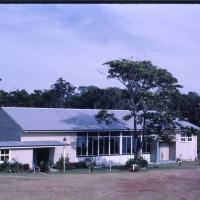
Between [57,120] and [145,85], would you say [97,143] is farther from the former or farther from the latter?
[145,85]

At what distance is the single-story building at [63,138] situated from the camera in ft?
110

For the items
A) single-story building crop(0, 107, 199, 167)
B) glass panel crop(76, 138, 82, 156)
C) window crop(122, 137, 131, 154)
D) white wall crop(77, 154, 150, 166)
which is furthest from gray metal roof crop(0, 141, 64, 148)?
window crop(122, 137, 131, 154)

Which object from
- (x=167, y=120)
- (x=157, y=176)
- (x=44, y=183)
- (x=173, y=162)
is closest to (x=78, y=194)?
(x=44, y=183)

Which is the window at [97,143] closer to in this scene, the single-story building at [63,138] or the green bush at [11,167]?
the single-story building at [63,138]

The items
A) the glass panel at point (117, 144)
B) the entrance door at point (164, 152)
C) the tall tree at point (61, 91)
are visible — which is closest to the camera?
the glass panel at point (117, 144)

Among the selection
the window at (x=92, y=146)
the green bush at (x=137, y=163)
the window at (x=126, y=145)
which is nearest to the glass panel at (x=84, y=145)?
the window at (x=92, y=146)

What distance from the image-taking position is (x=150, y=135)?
3506 centimetres

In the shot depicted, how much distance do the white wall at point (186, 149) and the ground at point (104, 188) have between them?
56.3 ft

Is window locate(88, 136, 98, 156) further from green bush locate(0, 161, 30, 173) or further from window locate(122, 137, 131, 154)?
green bush locate(0, 161, 30, 173)

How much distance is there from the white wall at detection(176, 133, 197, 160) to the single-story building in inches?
67.4

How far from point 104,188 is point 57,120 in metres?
17.5

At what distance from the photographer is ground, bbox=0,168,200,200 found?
17531 millimetres

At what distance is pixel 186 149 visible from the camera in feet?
145

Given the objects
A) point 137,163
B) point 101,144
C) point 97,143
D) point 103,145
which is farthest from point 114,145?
point 137,163
